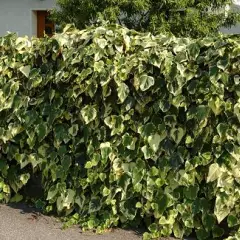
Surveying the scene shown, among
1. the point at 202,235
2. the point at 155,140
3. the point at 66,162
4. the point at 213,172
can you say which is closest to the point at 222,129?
the point at 213,172

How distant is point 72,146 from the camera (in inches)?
171

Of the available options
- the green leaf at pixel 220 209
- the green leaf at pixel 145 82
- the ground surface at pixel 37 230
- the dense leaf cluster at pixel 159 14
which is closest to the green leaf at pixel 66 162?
the ground surface at pixel 37 230

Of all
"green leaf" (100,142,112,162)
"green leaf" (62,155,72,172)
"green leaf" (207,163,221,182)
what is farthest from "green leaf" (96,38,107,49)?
"green leaf" (207,163,221,182)

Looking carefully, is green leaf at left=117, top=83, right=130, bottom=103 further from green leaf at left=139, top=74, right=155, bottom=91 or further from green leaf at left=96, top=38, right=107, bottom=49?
green leaf at left=96, top=38, right=107, bottom=49

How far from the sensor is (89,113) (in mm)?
4160

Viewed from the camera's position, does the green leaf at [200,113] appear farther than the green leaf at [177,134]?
No

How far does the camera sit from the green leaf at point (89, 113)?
4145 mm

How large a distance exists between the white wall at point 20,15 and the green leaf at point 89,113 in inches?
350

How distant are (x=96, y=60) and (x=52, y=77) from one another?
0.51 meters

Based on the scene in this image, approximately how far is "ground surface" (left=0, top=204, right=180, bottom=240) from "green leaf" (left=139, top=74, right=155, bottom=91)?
4.28ft

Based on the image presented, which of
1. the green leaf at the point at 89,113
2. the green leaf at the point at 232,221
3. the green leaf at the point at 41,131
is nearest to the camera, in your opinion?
the green leaf at the point at 232,221

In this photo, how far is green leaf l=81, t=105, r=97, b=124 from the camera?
4145 mm

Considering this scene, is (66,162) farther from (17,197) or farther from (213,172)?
(213,172)

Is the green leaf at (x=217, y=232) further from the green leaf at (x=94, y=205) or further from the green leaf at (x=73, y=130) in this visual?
the green leaf at (x=73, y=130)
